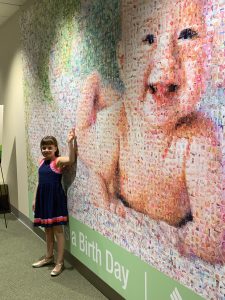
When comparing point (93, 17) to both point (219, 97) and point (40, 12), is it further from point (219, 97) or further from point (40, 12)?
point (219, 97)

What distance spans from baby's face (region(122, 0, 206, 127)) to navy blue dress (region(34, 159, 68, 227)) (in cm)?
118

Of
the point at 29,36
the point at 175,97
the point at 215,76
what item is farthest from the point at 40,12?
the point at 215,76

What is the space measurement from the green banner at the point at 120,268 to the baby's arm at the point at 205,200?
0.28 meters

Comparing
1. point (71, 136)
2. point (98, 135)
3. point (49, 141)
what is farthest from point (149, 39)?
point (49, 141)

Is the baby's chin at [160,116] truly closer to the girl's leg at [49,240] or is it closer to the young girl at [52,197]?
the young girl at [52,197]

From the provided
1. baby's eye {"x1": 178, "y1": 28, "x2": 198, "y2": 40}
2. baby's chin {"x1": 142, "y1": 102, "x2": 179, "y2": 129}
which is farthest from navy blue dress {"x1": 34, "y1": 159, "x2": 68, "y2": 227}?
baby's eye {"x1": 178, "y1": 28, "x2": 198, "y2": 40}

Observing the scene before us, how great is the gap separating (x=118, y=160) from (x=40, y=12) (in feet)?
6.05

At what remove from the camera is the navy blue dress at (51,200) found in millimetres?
3006

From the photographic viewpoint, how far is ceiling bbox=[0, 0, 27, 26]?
373cm

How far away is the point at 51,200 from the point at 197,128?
1.70 metres

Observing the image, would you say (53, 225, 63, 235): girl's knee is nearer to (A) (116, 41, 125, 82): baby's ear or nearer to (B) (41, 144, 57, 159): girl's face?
(B) (41, 144, 57, 159): girl's face

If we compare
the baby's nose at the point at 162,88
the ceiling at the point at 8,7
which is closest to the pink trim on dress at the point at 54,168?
the baby's nose at the point at 162,88

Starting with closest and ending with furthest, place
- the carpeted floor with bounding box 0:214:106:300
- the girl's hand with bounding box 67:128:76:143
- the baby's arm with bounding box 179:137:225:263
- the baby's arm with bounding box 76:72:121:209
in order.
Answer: the baby's arm with bounding box 179:137:225:263, the baby's arm with bounding box 76:72:121:209, the carpeted floor with bounding box 0:214:106:300, the girl's hand with bounding box 67:128:76:143

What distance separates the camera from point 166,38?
1.82 m
